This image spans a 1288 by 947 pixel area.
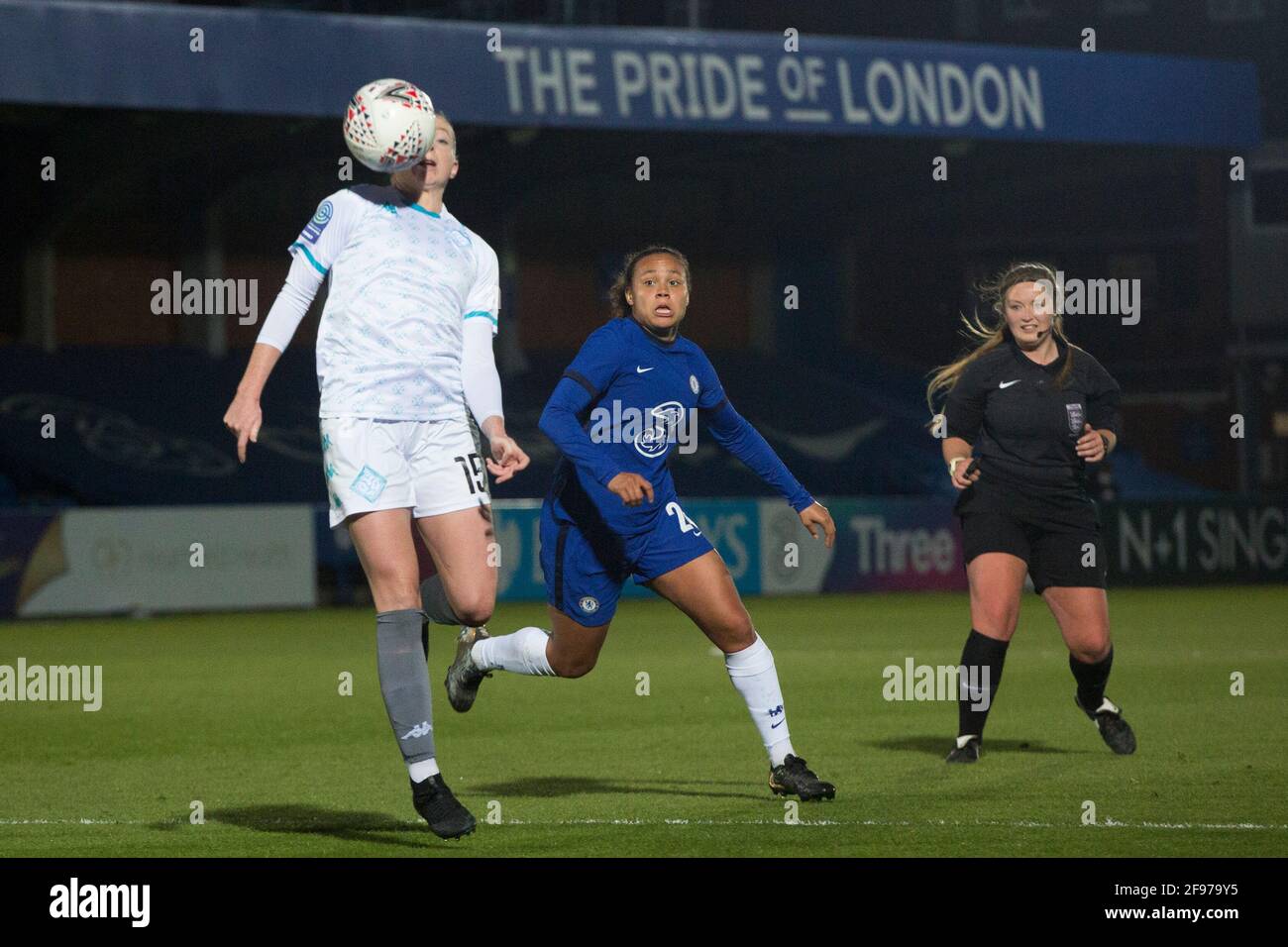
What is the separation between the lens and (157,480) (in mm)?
27344

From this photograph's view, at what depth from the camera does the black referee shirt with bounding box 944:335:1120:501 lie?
9.15 metres

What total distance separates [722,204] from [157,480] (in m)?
13.5

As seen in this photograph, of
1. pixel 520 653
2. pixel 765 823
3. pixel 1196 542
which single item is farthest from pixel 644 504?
pixel 1196 542

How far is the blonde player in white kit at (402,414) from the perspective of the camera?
21.8ft

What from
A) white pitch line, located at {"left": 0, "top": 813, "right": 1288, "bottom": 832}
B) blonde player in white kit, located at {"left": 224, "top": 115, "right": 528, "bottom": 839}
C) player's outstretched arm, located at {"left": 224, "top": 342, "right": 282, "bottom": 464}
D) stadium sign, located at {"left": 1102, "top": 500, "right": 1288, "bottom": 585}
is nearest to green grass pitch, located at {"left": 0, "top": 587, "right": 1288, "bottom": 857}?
white pitch line, located at {"left": 0, "top": 813, "right": 1288, "bottom": 832}

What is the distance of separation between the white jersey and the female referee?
9.87 ft

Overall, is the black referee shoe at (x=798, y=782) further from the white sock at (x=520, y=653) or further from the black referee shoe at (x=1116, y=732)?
the black referee shoe at (x=1116, y=732)

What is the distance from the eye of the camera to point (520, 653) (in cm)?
792

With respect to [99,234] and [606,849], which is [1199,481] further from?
[606,849]

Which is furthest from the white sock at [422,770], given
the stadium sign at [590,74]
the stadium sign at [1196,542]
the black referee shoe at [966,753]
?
the stadium sign at [1196,542]

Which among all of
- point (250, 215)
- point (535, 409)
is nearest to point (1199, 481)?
point (535, 409)

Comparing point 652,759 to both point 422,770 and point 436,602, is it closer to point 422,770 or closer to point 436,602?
point 436,602

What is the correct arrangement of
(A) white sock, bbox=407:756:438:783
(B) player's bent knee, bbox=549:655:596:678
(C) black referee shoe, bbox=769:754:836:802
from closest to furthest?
(A) white sock, bbox=407:756:438:783, (C) black referee shoe, bbox=769:754:836:802, (B) player's bent knee, bbox=549:655:596:678

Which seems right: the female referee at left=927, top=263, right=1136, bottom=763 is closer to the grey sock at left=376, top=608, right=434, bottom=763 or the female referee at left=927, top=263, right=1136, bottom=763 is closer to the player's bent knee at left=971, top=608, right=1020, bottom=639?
the player's bent knee at left=971, top=608, right=1020, bottom=639
